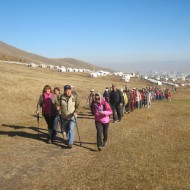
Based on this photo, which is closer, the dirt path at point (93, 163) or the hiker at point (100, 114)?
the dirt path at point (93, 163)

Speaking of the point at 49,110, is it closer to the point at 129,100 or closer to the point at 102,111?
the point at 102,111

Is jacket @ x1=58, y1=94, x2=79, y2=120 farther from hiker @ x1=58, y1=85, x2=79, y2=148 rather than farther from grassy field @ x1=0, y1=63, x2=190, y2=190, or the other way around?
grassy field @ x1=0, y1=63, x2=190, y2=190

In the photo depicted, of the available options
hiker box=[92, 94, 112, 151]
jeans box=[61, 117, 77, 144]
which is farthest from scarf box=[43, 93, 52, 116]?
hiker box=[92, 94, 112, 151]

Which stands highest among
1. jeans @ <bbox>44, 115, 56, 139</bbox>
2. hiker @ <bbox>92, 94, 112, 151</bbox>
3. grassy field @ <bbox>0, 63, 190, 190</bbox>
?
hiker @ <bbox>92, 94, 112, 151</bbox>

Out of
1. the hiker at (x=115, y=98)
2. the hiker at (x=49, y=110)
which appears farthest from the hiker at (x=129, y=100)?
the hiker at (x=49, y=110)

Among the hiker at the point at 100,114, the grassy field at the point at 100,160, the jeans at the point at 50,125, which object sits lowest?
the grassy field at the point at 100,160

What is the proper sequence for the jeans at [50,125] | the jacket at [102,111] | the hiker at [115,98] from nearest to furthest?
the jacket at [102,111]
the jeans at [50,125]
the hiker at [115,98]

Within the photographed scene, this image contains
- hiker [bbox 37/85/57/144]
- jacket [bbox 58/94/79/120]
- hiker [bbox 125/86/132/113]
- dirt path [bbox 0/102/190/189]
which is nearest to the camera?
dirt path [bbox 0/102/190/189]

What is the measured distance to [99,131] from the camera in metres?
12.8

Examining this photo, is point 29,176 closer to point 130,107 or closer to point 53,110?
point 53,110

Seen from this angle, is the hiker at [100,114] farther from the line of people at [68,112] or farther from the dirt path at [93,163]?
the dirt path at [93,163]

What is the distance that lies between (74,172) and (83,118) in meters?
13.0

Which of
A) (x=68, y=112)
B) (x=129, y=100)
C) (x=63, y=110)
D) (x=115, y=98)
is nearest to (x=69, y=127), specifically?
(x=68, y=112)

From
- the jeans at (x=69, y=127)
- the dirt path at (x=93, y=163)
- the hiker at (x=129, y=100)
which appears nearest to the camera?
the dirt path at (x=93, y=163)
